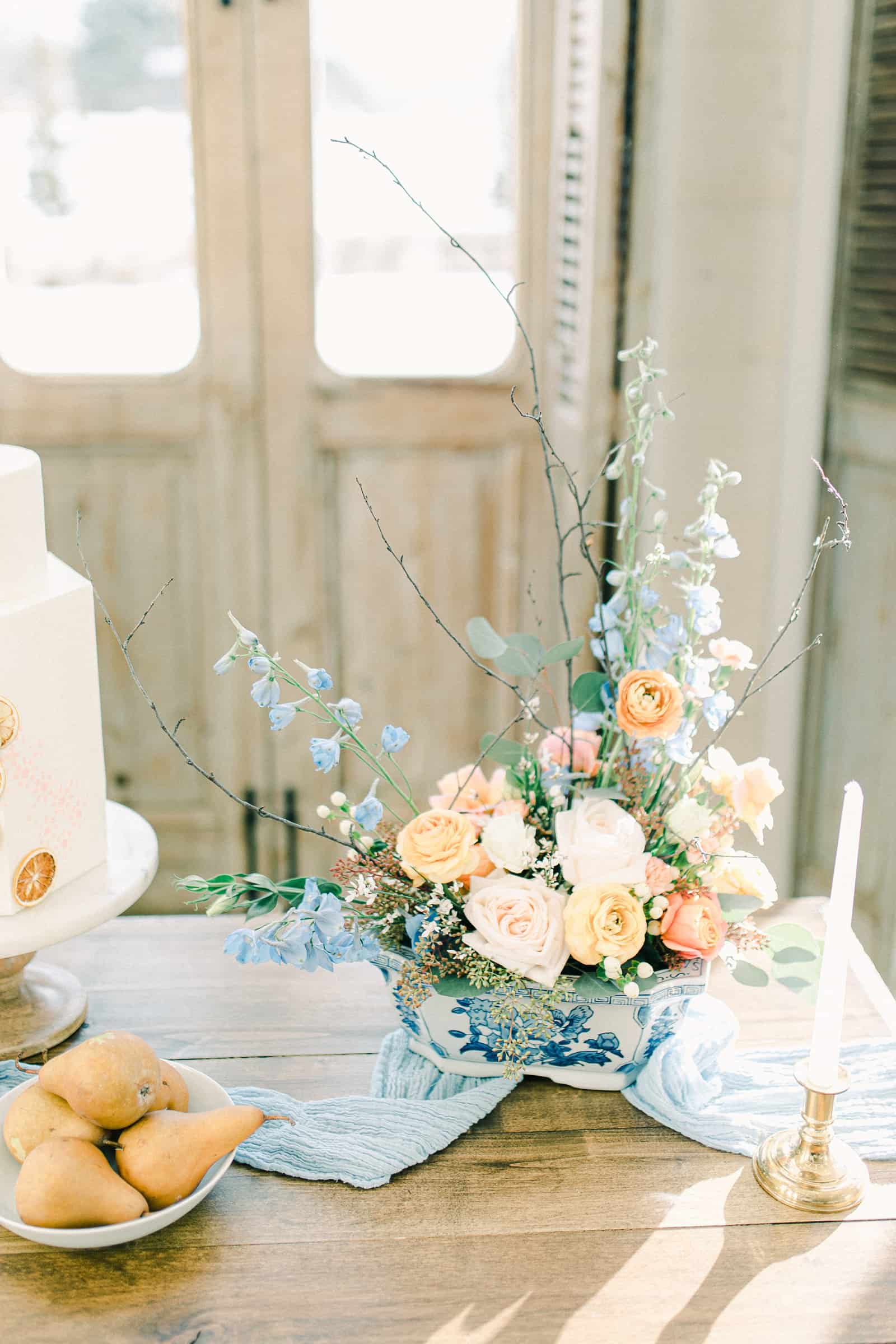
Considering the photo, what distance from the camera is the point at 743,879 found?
1072mm

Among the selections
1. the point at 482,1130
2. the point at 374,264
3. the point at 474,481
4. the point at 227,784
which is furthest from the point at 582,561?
the point at 482,1130

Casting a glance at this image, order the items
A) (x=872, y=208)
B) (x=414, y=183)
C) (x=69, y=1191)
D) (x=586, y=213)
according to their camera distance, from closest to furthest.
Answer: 1. (x=69, y=1191)
2. (x=872, y=208)
3. (x=586, y=213)
4. (x=414, y=183)

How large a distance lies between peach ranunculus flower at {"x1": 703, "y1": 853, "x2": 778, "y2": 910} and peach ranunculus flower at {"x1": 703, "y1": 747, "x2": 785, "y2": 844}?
0.02 metres

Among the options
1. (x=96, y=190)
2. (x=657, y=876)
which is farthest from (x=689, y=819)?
(x=96, y=190)

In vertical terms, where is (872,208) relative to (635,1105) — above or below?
above

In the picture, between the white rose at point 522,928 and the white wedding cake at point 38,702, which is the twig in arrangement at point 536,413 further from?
the white wedding cake at point 38,702

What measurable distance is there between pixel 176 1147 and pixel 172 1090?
0.22 feet

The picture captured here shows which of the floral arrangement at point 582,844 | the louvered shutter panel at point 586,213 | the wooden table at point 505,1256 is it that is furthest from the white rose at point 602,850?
the louvered shutter panel at point 586,213

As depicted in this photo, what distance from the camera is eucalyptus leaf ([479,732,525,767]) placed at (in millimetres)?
1104

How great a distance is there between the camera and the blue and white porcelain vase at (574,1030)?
104 cm

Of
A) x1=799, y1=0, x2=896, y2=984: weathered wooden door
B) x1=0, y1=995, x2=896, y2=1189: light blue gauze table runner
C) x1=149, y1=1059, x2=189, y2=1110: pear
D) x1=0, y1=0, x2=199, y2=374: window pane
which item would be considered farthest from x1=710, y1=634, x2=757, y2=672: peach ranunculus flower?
x1=0, y1=0, x2=199, y2=374: window pane

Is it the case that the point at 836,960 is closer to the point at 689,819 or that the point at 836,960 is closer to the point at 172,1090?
the point at 689,819

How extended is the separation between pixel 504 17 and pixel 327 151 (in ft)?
1.28

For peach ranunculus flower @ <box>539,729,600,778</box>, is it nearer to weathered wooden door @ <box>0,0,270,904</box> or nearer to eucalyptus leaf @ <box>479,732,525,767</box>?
eucalyptus leaf @ <box>479,732,525,767</box>
